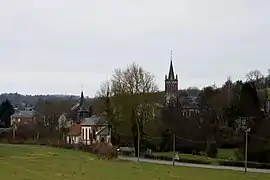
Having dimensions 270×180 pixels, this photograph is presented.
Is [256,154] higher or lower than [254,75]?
lower

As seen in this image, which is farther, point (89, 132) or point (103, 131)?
point (89, 132)

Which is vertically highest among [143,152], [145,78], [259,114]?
[145,78]

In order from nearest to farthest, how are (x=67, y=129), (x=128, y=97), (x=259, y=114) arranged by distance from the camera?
(x=128, y=97)
(x=259, y=114)
(x=67, y=129)

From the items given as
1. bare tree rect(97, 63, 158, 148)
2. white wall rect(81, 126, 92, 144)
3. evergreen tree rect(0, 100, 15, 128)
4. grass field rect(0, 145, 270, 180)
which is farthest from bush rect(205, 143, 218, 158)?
evergreen tree rect(0, 100, 15, 128)

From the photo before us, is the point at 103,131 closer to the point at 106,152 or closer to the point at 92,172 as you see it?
the point at 106,152

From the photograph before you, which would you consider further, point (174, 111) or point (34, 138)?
point (34, 138)

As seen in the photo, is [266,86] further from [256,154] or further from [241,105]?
[256,154]

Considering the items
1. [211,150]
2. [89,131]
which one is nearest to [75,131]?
[89,131]

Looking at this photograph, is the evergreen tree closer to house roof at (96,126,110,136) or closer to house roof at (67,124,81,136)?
house roof at (67,124,81,136)

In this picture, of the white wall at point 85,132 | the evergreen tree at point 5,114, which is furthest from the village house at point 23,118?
the white wall at point 85,132

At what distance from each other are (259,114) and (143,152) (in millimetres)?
16080

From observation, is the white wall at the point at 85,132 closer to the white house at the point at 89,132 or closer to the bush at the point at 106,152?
the white house at the point at 89,132

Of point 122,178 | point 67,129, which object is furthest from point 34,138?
point 122,178

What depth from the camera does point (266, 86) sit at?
114 m
